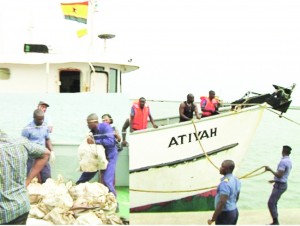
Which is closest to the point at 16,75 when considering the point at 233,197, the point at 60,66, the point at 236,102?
the point at 60,66

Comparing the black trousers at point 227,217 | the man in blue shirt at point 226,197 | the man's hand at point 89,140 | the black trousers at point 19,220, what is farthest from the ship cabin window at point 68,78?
the black trousers at point 19,220

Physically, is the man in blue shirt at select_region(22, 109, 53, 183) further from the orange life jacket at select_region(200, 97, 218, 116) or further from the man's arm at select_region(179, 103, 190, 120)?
the orange life jacket at select_region(200, 97, 218, 116)

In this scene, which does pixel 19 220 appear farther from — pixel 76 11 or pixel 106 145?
pixel 76 11

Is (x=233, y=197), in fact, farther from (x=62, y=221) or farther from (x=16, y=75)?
(x=16, y=75)

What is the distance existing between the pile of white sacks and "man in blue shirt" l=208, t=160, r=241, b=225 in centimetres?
120

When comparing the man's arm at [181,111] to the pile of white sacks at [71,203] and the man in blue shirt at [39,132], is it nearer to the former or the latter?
the pile of white sacks at [71,203]

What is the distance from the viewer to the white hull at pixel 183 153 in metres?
8.79

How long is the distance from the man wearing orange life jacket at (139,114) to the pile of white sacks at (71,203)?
2215mm

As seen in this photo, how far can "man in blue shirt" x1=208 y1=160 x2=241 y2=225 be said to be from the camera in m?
5.65

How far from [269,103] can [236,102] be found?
0.79 metres

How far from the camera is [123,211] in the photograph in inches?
207

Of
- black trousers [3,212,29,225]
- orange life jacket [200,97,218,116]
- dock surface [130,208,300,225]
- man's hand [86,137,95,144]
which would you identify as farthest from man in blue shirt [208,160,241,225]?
orange life jacket [200,97,218,116]

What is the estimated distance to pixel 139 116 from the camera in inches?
297

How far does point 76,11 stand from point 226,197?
3778mm
